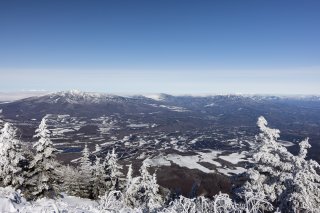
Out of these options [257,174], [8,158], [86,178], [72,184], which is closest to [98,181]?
[86,178]

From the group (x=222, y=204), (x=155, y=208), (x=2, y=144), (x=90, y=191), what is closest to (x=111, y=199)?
(x=155, y=208)

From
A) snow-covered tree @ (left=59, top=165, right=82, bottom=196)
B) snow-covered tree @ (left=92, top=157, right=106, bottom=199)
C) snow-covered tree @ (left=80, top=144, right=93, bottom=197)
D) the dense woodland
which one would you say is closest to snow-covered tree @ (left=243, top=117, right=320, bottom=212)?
the dense woodland

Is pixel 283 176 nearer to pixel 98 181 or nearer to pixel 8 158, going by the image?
pixel 8 158

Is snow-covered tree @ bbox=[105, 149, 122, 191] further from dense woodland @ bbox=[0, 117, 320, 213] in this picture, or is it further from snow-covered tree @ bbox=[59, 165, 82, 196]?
dense woodland @ bbox=[0, 117, 320, 213]

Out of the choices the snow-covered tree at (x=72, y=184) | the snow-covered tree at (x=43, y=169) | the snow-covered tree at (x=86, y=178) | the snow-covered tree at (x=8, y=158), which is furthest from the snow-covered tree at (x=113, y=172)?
the snow-covered tree at (x=8, y=158)

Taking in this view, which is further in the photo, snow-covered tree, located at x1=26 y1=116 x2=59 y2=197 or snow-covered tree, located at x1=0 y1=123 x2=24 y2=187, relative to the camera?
snow-covered tree, located at x1=26 y1=116 x2=59 y2=197

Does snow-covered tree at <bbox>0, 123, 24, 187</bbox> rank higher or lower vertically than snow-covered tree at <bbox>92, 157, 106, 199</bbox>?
higher
